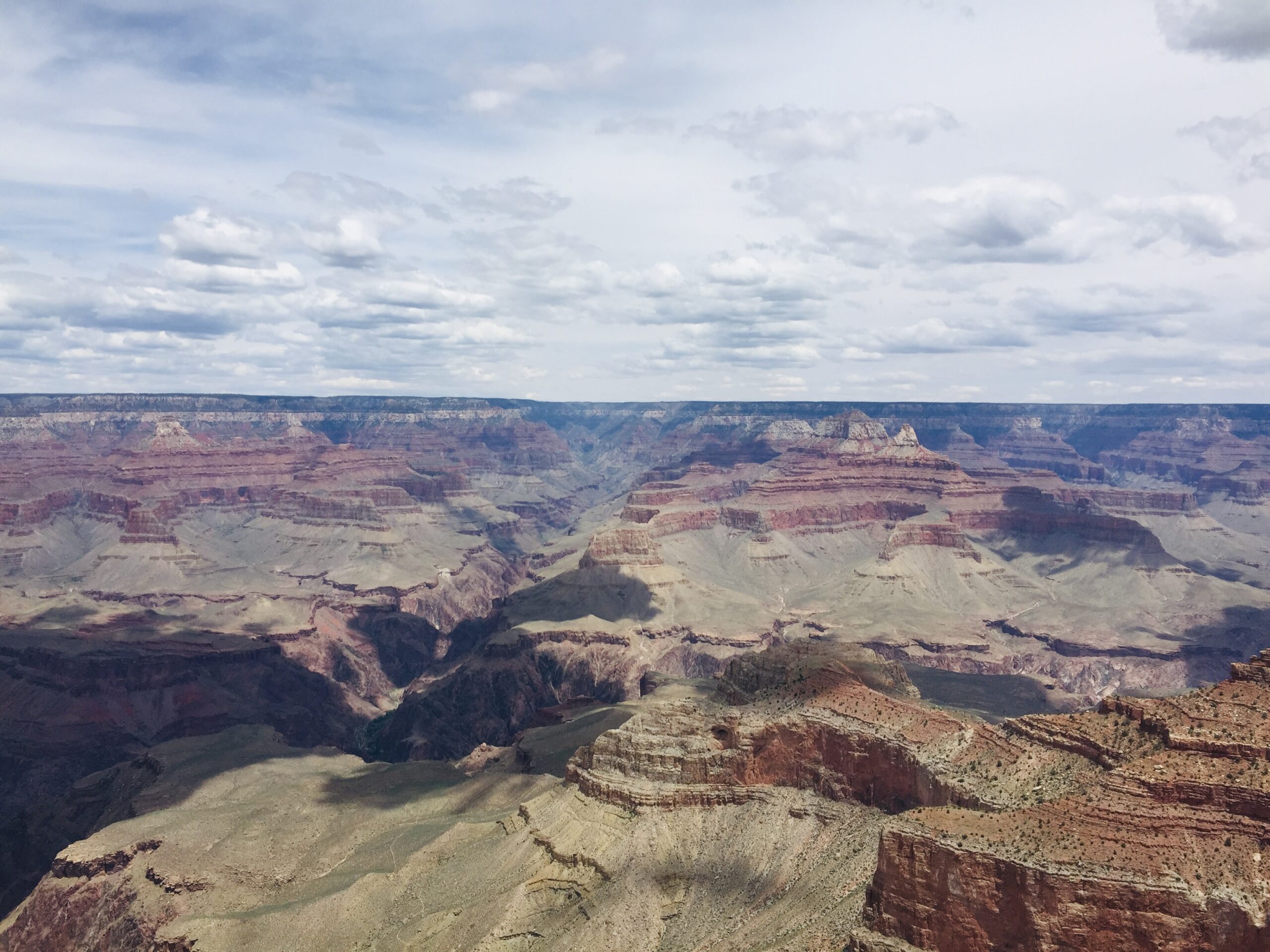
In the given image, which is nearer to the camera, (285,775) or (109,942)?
(109,942)

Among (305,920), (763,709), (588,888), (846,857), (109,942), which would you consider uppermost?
(763,709)

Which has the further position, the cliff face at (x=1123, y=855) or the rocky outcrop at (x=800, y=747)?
the rocky outcrop at (x=800, y=747)

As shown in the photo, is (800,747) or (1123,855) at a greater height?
(1123,855)

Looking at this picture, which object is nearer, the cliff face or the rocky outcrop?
the cliff face

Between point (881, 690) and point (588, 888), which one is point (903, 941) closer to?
point (588, 888)

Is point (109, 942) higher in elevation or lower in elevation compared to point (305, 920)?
lower

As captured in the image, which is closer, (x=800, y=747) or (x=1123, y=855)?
(x=1123, y=855)

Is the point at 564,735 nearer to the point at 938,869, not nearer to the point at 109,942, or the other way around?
the point at 109,942

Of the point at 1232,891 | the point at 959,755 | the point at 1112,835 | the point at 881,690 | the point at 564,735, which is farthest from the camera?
the point at 564,735

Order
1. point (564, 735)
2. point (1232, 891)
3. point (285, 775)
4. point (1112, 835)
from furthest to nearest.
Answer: point (564, 735)
point (285, 775)
point (1112, 835)
point (1232, 891)

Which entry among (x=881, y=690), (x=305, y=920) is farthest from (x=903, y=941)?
(x=305, y=920)
